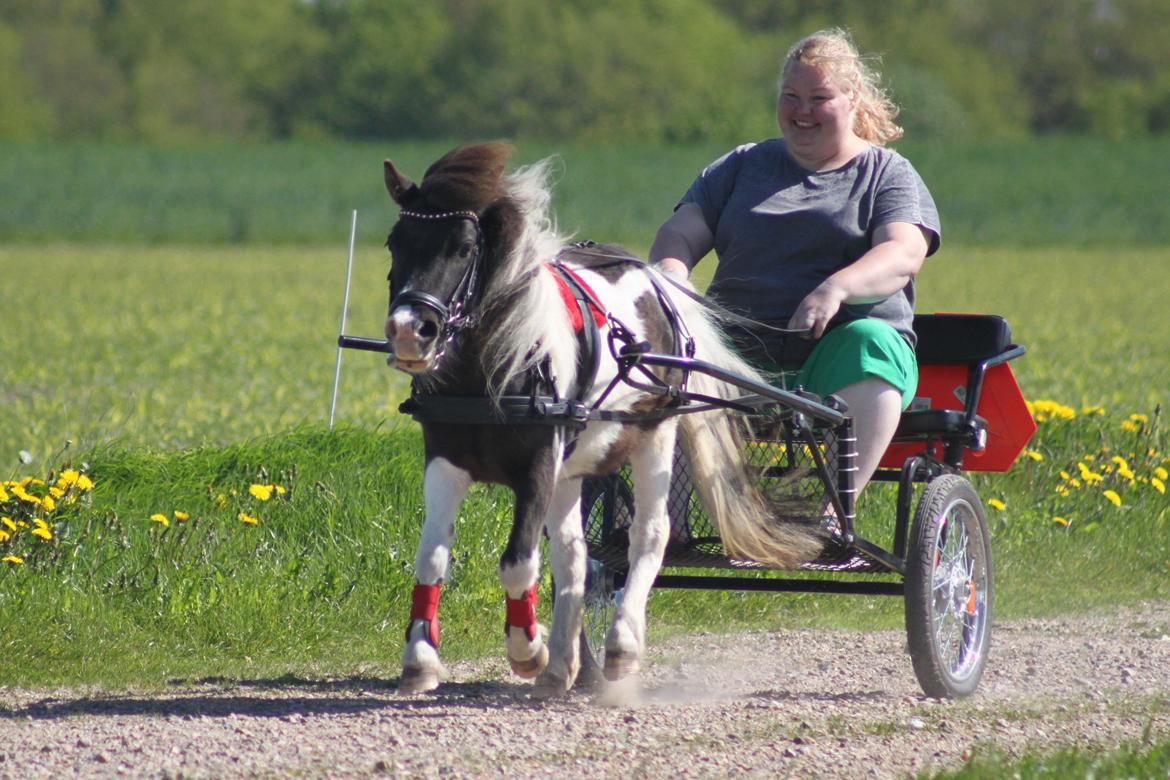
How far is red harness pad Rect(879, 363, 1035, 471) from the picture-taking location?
225 inches

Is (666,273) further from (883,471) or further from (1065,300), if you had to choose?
(1065,300)

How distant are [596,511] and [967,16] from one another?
263 ft

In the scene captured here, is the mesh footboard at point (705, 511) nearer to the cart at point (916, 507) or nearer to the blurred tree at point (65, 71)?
the cart at point (916, 507)

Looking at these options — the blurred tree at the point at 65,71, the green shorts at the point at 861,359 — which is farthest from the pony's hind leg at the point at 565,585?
the blurred tree at the point at 65,71

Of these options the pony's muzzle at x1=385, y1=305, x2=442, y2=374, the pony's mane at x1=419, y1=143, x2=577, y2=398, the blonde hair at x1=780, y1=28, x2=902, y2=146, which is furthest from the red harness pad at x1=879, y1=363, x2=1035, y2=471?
the pony's muzzle at x1=385, y1=305, x2=442, y2=374

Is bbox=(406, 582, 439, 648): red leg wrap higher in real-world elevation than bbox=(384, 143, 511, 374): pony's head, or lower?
lower

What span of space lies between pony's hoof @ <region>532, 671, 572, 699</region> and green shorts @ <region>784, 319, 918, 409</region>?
1220mm

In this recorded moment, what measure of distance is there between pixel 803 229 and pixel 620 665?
1.56 metres

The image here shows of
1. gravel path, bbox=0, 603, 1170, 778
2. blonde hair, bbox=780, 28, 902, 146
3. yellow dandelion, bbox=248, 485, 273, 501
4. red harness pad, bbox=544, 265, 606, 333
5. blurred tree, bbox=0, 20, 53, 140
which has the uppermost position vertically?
blurred tree, bbox=0, 20, 53, 140

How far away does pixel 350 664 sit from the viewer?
577cm

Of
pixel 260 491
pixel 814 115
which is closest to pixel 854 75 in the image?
pixel 814 115

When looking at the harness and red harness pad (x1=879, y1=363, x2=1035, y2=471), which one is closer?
the harness

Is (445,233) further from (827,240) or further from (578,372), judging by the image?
(827,240)

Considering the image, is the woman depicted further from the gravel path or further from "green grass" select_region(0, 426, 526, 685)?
"green grass" select_region(0, 426, 526, 685)
